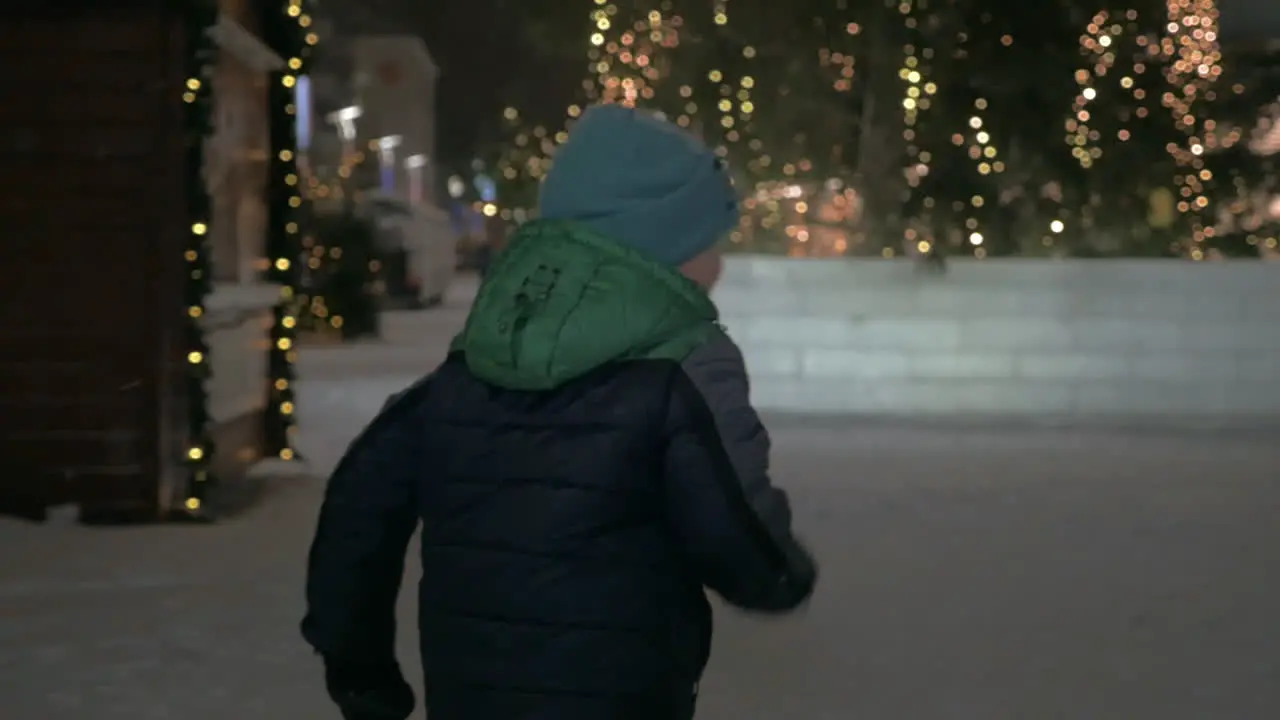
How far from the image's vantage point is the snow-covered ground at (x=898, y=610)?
4449 mm

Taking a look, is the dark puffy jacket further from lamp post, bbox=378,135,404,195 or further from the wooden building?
lamp post, bbox=378,135,404,195

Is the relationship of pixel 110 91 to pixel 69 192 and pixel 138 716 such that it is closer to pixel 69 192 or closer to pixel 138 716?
pixel 69 192

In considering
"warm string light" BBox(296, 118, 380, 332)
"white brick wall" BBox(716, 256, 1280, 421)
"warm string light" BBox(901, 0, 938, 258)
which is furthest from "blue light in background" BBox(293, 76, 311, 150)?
"warm string light" BBox(901, 0, 938, 258)

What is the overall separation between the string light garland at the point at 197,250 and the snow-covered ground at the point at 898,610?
27 cm

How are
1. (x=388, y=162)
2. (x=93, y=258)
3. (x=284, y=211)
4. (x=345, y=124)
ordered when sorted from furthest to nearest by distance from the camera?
(x=388, y=162) → (x=345, y=124) → (x=284, y=211) → (x=93, y=258)

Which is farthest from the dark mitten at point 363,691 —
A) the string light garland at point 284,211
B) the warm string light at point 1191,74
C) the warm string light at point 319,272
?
the warm string light at point 319,272

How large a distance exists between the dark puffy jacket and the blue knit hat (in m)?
0.07

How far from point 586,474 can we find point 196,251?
508 centimetres

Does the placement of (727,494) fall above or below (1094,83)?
below

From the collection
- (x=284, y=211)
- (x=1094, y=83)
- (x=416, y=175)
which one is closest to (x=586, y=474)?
(x=284, y=211)

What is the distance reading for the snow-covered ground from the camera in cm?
445

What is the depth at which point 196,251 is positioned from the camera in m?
6.77

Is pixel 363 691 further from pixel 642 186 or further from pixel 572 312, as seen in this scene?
pixel 642 186

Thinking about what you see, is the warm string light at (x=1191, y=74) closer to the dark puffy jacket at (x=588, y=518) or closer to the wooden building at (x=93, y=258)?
the wooden building at (x=93, y=258)
